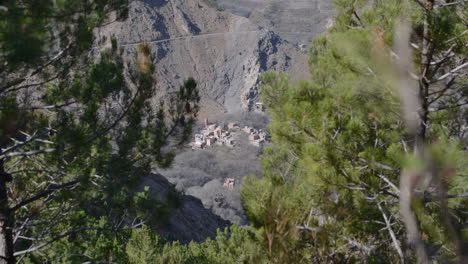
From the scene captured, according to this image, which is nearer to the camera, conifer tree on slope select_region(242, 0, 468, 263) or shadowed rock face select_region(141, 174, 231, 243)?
conifer tree on slope select_region(242, 0, 468, 263)

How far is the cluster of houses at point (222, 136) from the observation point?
147 feet

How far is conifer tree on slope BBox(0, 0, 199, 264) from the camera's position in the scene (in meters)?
2.96

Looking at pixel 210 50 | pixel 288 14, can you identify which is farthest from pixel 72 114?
pixel 288 14

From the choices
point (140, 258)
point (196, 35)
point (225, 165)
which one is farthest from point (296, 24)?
point (140, 258)

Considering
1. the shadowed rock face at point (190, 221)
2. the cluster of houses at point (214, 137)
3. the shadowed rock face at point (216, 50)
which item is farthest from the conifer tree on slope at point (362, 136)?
the cluster of houses at point (214, 137)

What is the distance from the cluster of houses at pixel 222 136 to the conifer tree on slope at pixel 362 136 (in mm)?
38828

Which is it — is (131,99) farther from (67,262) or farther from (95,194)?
(67,262)

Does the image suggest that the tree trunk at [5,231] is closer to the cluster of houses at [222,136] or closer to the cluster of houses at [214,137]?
the cluster of houses at [222,136]

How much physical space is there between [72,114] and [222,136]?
4357 cm

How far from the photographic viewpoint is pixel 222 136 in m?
47.0

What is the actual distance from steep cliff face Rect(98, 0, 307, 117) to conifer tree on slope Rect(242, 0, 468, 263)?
54145 mm

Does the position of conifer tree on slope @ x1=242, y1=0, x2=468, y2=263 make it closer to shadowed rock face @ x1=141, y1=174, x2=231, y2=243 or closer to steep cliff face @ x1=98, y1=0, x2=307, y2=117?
shadowed rock face @ x1=141, y1=174, x2=231, y2=243

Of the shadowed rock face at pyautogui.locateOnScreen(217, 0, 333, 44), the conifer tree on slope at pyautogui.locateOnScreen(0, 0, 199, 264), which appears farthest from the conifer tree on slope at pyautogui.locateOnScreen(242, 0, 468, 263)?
the shadowed rock face at pyautogui.locateOnScreen(217, 0, 333, 44)

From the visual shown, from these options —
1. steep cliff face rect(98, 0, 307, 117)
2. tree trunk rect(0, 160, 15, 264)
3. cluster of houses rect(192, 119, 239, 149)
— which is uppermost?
tree trunk rect(0, 160, 15, 264)
